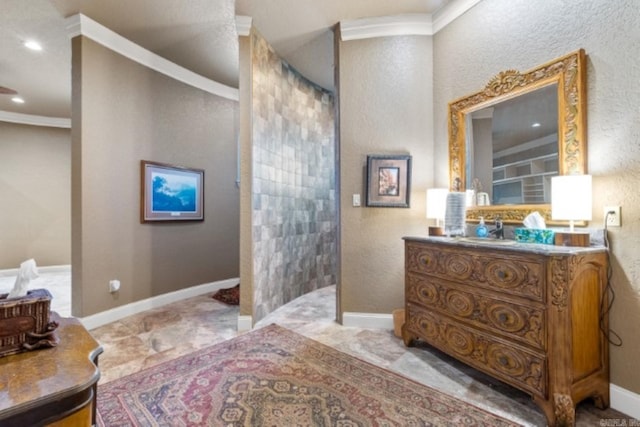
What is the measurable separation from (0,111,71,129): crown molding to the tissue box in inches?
291

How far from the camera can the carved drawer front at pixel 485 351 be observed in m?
1.58

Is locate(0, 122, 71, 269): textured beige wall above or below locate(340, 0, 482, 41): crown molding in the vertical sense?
below

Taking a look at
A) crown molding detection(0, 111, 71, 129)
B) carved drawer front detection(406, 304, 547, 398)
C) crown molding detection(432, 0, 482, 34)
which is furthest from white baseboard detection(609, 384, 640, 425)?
crown molding detection(0, 111, 71, 129)

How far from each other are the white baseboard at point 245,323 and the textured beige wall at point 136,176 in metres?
1.35

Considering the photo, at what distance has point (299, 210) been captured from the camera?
385cm

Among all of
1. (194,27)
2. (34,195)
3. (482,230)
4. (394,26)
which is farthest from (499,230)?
(34,195)

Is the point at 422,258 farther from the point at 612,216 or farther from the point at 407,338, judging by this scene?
the point at 612,216

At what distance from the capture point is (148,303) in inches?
134

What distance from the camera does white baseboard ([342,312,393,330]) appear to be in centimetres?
285

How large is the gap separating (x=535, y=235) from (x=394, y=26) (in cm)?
218

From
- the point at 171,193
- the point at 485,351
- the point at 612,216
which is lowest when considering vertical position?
the point at 485,351

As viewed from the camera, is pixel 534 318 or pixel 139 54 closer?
pixel 534 318

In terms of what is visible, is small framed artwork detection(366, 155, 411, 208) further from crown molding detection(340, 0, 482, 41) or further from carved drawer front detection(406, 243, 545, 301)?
crown molding detection(340, 0, 482, 41)

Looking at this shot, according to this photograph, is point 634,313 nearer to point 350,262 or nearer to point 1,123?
point 350,262
